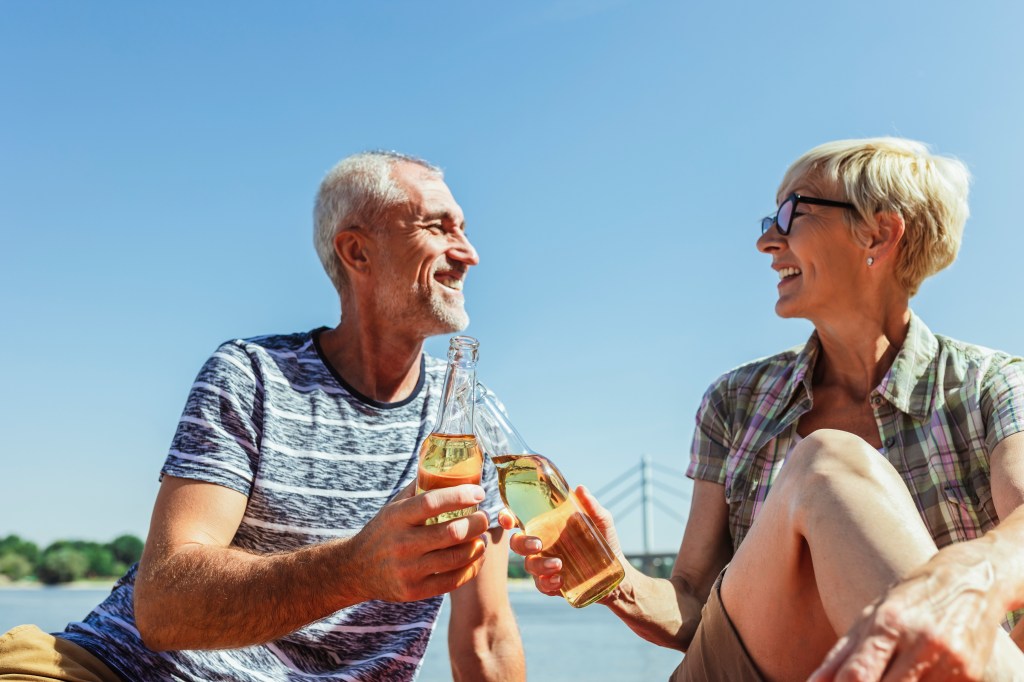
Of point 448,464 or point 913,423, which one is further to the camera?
point 913,423

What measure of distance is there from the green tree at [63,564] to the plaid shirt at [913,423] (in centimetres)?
3943

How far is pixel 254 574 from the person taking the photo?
1752 millimetres

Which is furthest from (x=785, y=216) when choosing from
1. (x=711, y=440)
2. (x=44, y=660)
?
(x=44, y=660)

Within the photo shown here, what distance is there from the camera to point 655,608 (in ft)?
6.26

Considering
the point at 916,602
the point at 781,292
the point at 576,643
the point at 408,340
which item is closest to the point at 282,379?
the point at 408,340

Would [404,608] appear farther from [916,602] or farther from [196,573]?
[916,602]

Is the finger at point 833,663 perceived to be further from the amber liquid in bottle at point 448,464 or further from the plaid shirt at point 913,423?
the plaid shirt at point 913,423

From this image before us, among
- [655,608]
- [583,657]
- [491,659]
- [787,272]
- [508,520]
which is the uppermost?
[787,272]

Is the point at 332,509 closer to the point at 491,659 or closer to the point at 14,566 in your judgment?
the point at 491,659

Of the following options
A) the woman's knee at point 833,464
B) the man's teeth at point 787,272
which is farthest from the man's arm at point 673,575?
the man's teeth at point 787,272

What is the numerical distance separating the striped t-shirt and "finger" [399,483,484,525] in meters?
0.71

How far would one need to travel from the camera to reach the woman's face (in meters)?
2.26

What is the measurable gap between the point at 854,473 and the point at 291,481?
52.1 inches

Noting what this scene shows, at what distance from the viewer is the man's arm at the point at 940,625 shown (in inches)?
33.3
